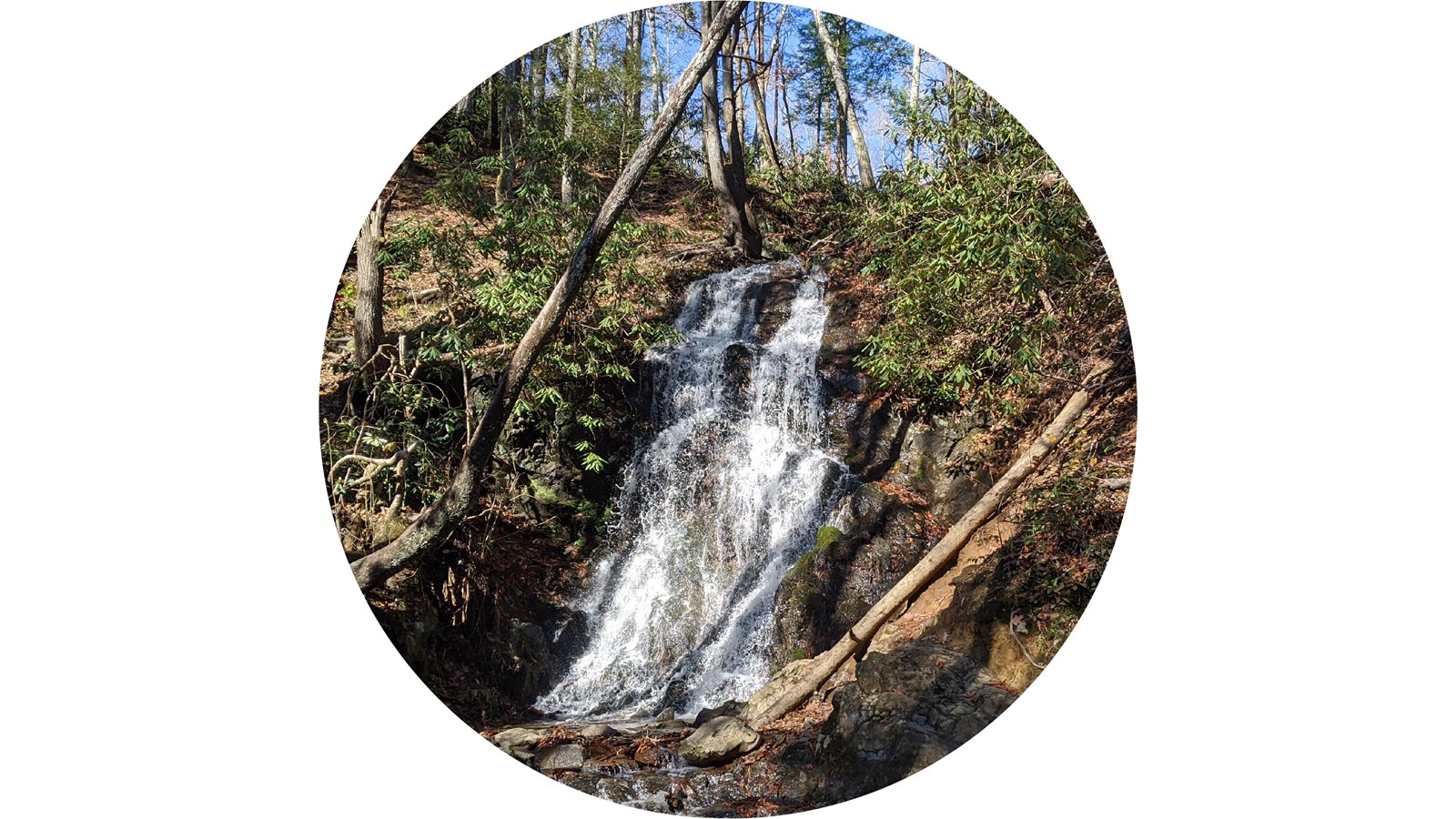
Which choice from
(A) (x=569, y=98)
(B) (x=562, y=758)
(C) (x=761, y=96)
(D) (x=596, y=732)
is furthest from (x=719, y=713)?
(A) (x=569, y=98)

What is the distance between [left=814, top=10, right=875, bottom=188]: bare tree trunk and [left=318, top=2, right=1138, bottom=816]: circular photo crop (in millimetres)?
15

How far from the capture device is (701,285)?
545 cm

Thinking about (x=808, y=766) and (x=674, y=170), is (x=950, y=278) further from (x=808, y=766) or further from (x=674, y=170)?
(x=808, y=766)

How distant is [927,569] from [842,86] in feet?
8.91

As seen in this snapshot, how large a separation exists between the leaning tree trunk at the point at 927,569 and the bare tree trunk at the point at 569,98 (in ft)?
9.29

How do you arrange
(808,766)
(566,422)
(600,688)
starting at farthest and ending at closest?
(566,422) < (600,688) < (808,766)

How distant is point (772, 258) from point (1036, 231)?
1484 millimetres

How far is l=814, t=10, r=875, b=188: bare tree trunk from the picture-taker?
204 inches

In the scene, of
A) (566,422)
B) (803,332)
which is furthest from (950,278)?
(566,422)

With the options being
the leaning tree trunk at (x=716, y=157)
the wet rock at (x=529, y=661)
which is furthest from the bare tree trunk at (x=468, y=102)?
the wet rock at (x=529, y=661)

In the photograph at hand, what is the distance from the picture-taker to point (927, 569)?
5.00m

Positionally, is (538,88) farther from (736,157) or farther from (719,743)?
(719,743)

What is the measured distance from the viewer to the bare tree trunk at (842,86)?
517cm

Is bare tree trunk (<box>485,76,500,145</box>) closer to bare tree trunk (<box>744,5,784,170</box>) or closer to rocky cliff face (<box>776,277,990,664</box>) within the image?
bare tree trunk (<box>744,5,784,170</box>)
